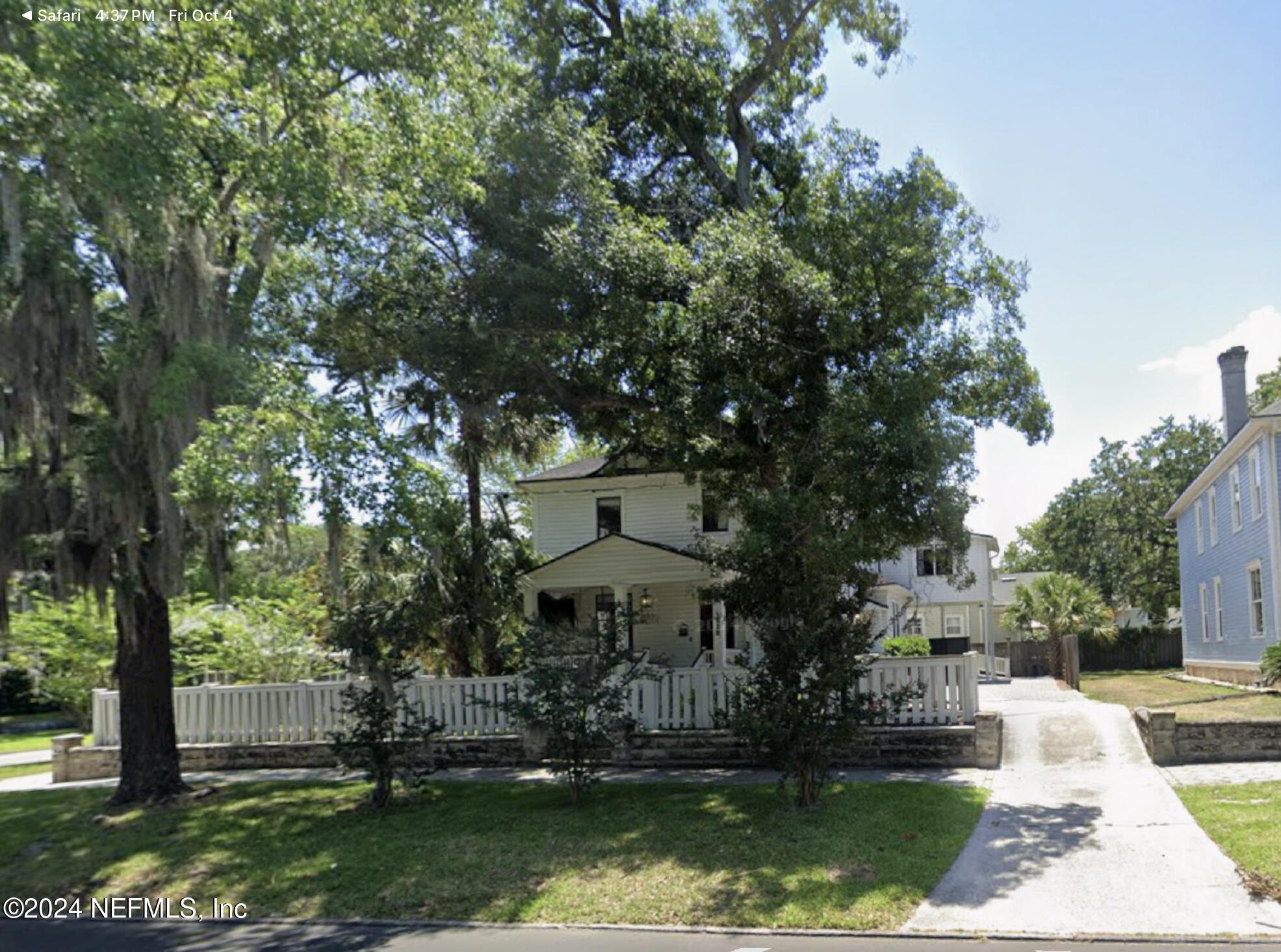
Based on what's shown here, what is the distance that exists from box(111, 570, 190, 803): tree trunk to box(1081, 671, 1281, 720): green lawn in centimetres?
1294

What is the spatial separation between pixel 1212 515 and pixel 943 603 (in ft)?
42.4

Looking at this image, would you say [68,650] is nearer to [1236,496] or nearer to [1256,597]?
[1256,597]

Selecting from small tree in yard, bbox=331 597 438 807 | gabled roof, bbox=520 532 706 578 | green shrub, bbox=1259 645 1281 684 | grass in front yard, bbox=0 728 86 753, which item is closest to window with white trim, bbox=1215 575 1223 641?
green shrub, bbox=1259 645 1281 684

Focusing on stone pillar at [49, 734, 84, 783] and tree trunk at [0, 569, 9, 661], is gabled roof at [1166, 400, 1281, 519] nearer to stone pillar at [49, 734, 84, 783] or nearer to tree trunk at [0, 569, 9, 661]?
tree trunk at [0, 569, 9, 661]

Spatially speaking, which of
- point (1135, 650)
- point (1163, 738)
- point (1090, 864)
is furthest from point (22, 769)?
point (1135, 650)

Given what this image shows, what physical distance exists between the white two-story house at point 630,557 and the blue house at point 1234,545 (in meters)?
5.90

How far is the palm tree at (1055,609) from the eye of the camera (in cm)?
3183

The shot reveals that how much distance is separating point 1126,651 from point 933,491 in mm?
30839

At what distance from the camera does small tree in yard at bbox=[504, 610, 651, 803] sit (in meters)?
10.8

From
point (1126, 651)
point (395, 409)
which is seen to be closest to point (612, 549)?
point (395, 409)

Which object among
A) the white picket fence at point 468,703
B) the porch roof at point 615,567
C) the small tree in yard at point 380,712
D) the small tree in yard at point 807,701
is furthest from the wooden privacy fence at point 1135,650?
the small tree in yard at point 380,712

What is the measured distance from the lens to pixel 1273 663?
17.8 metres

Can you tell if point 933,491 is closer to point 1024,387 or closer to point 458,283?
point 1024,387

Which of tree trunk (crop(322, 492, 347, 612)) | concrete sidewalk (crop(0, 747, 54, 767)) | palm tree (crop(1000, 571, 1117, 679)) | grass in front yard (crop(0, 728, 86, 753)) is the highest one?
tree trunk (crop(322, 492, 347, 612))
